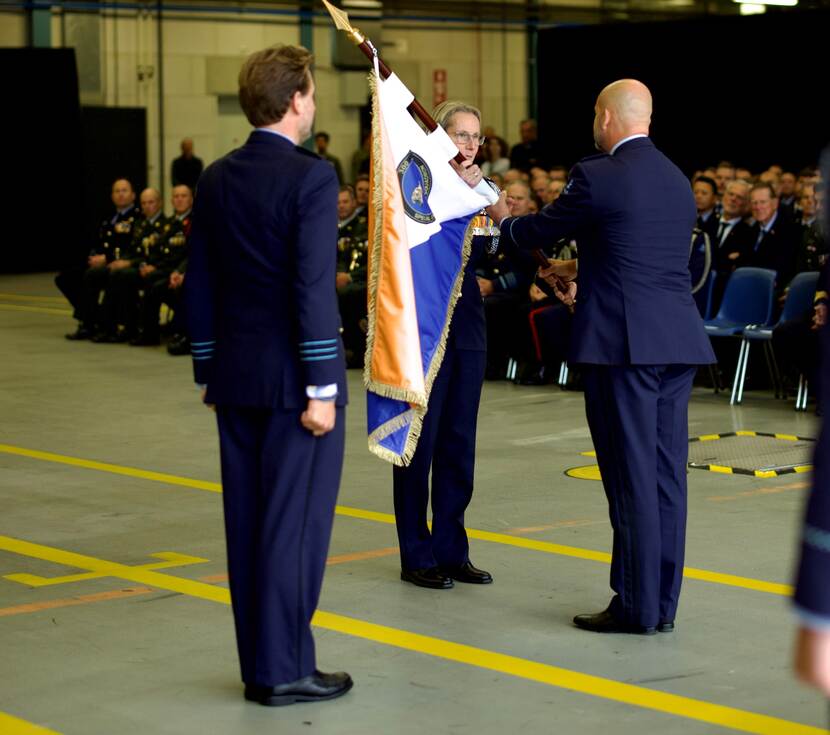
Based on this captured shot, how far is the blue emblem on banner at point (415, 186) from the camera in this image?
18.1 ft

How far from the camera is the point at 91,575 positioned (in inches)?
242

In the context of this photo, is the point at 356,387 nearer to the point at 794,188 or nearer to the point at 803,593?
the point at 794,188

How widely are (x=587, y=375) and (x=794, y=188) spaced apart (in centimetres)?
1079

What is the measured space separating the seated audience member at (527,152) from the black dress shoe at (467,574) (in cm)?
1713

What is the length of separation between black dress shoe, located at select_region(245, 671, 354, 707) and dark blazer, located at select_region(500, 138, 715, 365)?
4.75 ft

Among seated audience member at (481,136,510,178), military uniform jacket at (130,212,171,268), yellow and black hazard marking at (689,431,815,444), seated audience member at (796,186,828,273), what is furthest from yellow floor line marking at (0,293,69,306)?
yellow and black hazard marking at (689,431,815,444)

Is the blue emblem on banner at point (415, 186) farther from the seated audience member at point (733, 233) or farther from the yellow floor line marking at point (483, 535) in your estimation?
the seated audience member at point (733, 233)

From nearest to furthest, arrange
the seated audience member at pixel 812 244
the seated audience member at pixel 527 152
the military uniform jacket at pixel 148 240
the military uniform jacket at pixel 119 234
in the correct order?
the seated audience member at pixel 812 244 → the military uniform jacket at pixel 148 240 → the military uniform jacket at pixel 119 234 → the seated audience member at pixel 527 152

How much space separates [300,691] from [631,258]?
186cm

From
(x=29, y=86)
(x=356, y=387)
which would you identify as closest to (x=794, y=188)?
(x=356, y=387)

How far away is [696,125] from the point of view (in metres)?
21.6

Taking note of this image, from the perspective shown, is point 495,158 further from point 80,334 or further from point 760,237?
point 760,237

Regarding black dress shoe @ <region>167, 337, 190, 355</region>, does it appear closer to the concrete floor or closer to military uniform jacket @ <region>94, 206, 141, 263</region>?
military uniform jacket @ <region>94, 206, 141, 263</region>

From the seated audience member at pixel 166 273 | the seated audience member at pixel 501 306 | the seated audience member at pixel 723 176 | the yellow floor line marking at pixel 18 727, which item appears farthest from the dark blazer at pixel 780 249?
the yellow floor line marking at pixel 18 727
